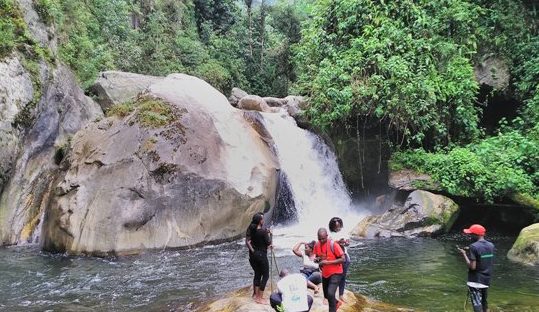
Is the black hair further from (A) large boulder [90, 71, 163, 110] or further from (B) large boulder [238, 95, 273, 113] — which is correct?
(B) large boulder [238, 95, 273, 113]

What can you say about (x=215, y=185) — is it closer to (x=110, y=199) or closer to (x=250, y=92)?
(x=110, y=199)

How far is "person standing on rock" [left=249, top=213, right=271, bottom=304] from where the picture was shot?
7.68m

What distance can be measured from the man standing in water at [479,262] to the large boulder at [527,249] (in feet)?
18.8

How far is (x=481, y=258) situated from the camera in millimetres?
7000

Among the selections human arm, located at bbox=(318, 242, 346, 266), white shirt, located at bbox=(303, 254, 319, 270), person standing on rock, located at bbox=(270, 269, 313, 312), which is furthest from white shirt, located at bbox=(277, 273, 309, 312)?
white shirt, located at bbox=(303, 254, 319, 270)

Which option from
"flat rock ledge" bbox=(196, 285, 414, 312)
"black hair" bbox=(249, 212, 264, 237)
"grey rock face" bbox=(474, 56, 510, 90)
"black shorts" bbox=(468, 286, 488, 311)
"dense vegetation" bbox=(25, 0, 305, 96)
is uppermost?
"dense vegetation" bbox=(25, 0, 305, 96)

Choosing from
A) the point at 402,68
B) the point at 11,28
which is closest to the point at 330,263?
the point at 402,68

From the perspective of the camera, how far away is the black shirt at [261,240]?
766 cm

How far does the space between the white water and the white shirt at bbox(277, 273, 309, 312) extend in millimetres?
10799

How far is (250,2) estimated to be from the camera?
37844 mm

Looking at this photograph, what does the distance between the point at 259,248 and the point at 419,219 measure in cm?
894

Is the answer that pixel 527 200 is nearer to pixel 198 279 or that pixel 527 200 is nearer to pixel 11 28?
pixel 198 279

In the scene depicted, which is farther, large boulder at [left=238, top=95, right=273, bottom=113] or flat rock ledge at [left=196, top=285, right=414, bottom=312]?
large boulder at [left=238, top=95, right=273, bottom=113]

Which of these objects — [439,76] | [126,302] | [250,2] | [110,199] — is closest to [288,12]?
[250,2]
